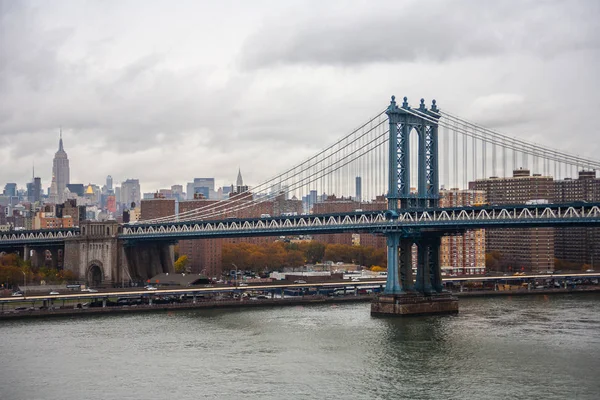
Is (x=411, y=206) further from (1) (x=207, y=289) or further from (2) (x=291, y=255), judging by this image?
(2) (x=291, y=255)

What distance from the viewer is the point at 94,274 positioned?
70.3 meters

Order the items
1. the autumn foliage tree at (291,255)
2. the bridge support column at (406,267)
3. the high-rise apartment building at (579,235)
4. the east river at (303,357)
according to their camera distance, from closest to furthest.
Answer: the east river at (303,357) → the bridge support column at (406,267) → the autumn foliage tree at (291,255) → the high-rise apartment building at (579,235)

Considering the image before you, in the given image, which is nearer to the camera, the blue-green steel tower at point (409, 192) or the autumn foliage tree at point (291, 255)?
the blue-green steel tower at point (409, 192)

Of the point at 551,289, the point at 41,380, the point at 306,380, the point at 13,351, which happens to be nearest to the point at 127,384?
the point at 41,380

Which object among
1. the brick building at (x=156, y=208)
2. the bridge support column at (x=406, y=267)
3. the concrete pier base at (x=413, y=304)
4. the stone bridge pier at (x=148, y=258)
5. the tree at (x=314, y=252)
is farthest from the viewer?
the brick building at (x=156, y=208)

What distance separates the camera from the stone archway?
69000 millimetres

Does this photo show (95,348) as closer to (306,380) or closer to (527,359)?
(306,380)

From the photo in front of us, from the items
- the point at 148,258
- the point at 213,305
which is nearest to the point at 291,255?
the point at 148,258

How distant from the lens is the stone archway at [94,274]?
69.0m

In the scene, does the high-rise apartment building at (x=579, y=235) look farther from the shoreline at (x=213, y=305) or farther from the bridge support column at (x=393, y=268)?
the bridge support column at (x=393, y=268)

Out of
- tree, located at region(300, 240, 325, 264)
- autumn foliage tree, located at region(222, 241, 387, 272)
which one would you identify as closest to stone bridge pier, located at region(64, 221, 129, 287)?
autumn foliage tree, located at region(222, 241, 387, 272)

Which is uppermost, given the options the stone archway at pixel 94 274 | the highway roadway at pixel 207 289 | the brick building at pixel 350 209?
the brick building at pixel 350 209

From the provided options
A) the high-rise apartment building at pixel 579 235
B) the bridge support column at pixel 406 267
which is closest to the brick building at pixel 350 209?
the high-rise apartment building at pixel 579 235

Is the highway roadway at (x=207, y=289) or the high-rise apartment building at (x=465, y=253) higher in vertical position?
the high-rise apartment building at (x=465, y=253)
